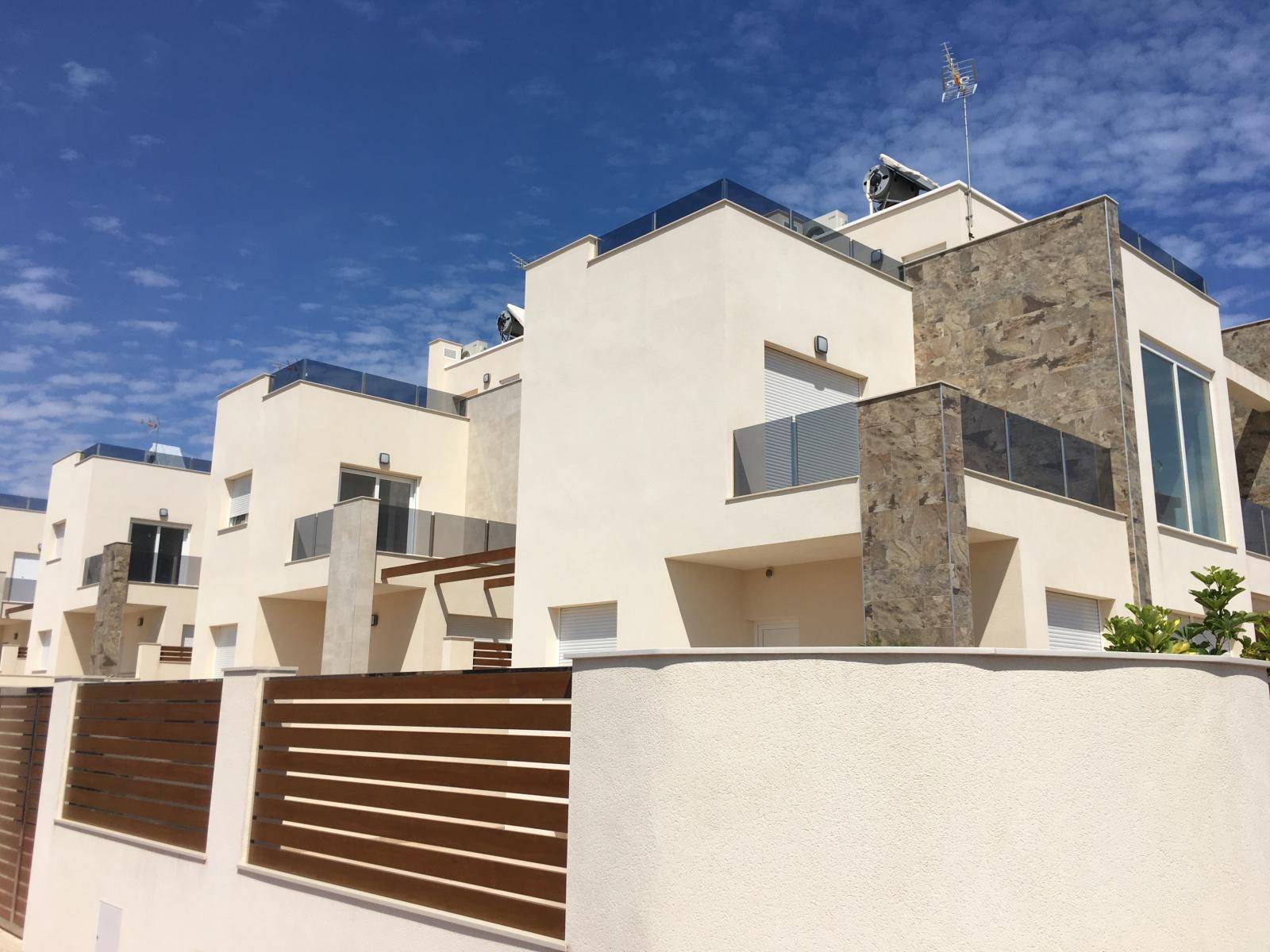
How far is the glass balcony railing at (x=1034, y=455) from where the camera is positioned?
11555 millimetres

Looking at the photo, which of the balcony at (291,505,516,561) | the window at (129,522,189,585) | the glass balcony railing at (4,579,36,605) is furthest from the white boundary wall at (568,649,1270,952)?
the glass balcony railing at (4,579,36,605)

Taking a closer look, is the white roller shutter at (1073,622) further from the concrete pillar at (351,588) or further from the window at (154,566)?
the window at (154,566)

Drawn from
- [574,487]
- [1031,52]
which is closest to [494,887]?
[574,487]

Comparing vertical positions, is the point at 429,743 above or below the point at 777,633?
below

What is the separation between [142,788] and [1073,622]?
10829 millimetres

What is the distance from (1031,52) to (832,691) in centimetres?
1324

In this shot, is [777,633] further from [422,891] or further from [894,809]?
[894,809]

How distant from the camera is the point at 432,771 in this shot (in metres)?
6.56

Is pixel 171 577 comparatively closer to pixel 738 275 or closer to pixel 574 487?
pixel 574 487

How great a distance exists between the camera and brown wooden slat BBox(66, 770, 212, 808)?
8734mm

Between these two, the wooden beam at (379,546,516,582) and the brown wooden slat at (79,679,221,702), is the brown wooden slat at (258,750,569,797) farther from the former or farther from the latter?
the wooden beam at (379,546,516,582)

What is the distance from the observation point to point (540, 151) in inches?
760

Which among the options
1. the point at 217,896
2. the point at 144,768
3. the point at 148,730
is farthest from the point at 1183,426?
the point at 144,768

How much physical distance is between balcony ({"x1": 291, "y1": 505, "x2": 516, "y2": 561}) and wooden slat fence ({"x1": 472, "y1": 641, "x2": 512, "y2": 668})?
1.91 metres
